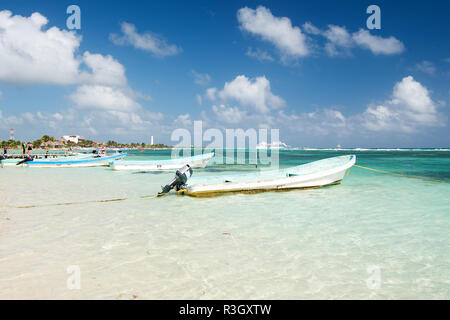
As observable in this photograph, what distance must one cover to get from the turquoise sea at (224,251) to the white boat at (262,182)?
1487 mm

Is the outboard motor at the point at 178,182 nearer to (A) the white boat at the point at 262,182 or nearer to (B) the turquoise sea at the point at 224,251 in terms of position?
(A) the white boat at the point at 262,182

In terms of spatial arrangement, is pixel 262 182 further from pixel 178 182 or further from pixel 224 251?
pixel 224 251

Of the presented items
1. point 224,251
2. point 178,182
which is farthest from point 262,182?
point 224,251

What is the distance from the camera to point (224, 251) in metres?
5.32

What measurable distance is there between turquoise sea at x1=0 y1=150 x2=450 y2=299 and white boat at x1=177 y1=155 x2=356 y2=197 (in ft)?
4.88

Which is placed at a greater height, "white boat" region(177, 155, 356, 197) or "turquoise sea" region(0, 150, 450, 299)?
"white boat" region(177, 155, 356, 197)

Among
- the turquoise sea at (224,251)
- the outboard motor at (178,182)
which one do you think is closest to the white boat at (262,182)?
the outboard motor at (178,182)

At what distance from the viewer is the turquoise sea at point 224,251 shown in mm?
3848

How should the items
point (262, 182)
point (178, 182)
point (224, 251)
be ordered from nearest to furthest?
point (224, 251) < point (178, 182) < point (262, 182)

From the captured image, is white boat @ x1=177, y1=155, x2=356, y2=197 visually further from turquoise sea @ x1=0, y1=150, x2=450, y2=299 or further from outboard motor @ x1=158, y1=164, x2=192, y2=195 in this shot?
turquoise sea @ x1=0, y1=150, x2=450, y2=299

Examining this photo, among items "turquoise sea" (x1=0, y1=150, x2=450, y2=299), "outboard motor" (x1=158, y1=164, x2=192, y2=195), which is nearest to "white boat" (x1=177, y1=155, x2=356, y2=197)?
"outboard motor" (x1=158, y1=164, x2=192, y2=195)

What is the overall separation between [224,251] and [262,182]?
283 inches

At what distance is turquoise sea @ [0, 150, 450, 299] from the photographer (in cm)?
385
